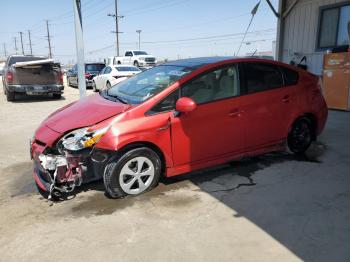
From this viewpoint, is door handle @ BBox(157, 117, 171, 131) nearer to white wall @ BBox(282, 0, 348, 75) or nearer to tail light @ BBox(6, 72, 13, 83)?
white wall @ BBox(282, 0, 348, 75)

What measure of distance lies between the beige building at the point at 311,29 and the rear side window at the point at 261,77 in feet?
21.5

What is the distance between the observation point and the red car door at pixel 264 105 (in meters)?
4.60

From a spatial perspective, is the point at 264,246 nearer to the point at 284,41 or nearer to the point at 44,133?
the point at 44,133

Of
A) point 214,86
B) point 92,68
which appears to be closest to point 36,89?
point 92,68

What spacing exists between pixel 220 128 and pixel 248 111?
51 centimetres

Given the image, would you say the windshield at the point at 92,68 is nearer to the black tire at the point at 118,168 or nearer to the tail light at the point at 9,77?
the tail light at the point at 9,77

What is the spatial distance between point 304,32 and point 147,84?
8602 millimetres

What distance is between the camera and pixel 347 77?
902 centimetres

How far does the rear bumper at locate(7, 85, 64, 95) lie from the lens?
1280cm

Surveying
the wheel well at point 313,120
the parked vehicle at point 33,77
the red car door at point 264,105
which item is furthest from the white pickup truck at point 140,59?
the red car door at point 264,105

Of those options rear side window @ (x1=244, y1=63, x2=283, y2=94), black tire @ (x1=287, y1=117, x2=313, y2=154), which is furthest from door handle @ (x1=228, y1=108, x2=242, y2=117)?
black tire @ (x1=287, y1=117, x2=313, y2=154)

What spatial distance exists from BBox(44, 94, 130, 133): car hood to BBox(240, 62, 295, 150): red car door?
171 cm

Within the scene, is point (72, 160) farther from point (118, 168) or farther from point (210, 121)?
point (210, 121)

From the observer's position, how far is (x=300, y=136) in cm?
529
